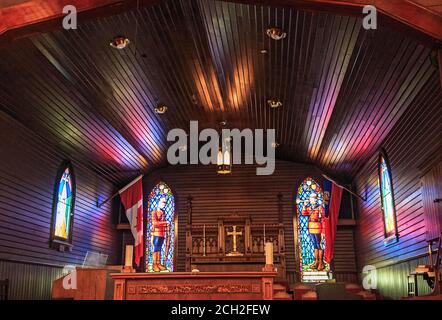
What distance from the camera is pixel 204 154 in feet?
44.0

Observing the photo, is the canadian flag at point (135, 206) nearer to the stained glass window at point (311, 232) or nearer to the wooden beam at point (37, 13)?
the stained glass window at point (311, 232)

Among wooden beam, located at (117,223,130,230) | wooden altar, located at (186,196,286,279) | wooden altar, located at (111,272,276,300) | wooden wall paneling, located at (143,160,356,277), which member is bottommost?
wooden altar, located at (111,272,276,300)

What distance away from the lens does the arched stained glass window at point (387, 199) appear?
9.30 m

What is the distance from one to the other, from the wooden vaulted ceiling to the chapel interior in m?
0.03

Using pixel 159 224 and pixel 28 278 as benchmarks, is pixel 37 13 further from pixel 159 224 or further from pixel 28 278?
pixel 159 224

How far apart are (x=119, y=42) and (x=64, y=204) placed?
16.1 ft

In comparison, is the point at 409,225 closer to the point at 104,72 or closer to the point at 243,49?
the point at 243,49

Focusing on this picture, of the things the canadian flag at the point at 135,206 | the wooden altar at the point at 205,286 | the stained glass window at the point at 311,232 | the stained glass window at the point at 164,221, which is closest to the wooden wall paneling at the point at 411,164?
the stained glass window at the point at 311,232

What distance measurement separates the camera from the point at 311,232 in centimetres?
1301

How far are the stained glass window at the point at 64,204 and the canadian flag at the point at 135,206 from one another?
92.9 inches

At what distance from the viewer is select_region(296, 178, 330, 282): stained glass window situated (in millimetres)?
13039

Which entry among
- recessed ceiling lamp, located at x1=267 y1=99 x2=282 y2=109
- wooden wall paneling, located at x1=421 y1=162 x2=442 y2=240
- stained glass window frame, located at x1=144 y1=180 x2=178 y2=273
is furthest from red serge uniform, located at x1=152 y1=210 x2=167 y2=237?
wooden wall paneling, located at x1=421 y1=162 x2=442 y2=240

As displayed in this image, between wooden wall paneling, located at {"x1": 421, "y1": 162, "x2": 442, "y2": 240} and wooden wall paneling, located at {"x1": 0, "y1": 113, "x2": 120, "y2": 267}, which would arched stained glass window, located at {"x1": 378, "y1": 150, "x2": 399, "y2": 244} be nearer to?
wooden wall paneling, located at {"x1": 421, "y1": 162, "x2": 442, "y2": 240}

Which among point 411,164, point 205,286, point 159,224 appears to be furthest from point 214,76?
point 205,286
